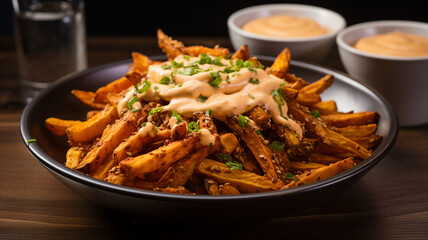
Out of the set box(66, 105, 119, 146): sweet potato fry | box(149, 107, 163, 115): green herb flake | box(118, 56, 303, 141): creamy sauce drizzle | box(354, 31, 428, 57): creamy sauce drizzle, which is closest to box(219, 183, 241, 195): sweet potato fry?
box(118, 56, 303, 141): creamy sauce drizzle

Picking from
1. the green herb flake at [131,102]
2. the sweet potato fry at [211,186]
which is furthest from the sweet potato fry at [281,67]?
the sweet potato fry at [211,186]

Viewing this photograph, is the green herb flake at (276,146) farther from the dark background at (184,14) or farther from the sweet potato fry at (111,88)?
the dark background at (184,14)

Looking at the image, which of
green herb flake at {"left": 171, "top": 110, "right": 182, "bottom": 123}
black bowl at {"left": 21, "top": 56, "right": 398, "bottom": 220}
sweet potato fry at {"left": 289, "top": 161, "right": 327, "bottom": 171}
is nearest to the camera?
black bowl at {"left": 21, "top": 56, "right": 398, "bottom": 220}

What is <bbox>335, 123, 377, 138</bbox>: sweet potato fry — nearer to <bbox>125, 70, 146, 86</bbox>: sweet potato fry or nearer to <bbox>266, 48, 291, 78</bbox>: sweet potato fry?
<bbox>266, 48, 291, 78</bbox>: sweet potato fry

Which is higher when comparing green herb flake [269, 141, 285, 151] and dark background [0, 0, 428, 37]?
green herb flake [269, 141, 285, 151]

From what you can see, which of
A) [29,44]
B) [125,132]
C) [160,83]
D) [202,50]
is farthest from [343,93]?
[29,44]

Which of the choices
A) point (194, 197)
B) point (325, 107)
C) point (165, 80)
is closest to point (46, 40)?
point (165, 80)

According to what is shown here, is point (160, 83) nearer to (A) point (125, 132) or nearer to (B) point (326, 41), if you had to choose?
(A) point (125, 132)

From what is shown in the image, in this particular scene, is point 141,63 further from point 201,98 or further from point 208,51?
point 201,98
